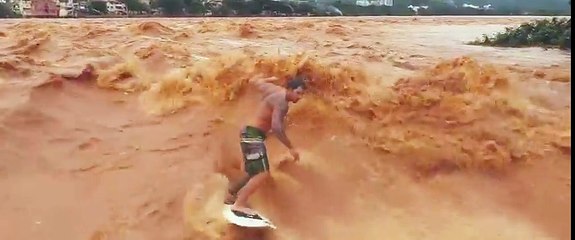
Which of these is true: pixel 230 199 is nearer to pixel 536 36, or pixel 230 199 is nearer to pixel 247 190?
pixel 247 190

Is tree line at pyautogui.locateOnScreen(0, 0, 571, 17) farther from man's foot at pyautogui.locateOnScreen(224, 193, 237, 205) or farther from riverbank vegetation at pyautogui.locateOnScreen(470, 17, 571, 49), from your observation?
man's foot at pyautogui.locateOnScreen(224, 193, 237, 205)

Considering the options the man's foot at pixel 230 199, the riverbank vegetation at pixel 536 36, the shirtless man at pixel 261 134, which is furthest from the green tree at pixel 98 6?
the riverbank vegetation at pixel 536 36

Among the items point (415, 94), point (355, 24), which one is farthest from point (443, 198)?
point (355, 24)

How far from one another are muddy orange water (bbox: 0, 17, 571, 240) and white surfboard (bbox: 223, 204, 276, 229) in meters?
0.02

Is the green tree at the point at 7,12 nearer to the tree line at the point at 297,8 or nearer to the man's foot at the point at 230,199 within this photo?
the tree line at the point at 297,8

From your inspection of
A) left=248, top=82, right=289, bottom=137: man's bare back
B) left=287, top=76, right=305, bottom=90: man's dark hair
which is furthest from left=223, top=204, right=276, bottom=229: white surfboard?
left=287, top=76, right=305, bottom=90: man's dark hair

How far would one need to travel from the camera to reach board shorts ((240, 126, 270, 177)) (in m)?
1.89

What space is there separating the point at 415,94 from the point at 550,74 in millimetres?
419

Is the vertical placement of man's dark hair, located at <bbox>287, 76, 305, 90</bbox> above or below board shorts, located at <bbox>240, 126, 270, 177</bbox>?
above

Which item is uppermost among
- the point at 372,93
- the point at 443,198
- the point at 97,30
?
the point at 97,30

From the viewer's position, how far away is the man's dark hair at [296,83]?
1.94 meters

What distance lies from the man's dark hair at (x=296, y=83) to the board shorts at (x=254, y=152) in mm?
164

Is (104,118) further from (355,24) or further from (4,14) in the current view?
(355,24)

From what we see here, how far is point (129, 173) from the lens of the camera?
190 centimetres
